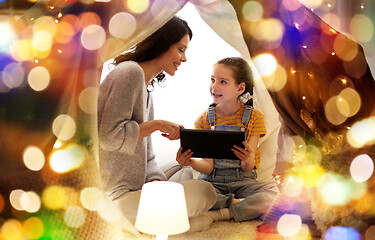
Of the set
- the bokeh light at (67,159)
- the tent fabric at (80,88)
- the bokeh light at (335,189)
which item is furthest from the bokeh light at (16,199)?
the bokeh light at (335,189)

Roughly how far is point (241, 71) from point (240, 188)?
2.05 ft

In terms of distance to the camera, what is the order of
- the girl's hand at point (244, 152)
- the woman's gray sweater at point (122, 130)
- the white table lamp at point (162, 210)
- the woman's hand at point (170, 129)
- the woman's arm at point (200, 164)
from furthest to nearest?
the woman's arm at point (200, 164), the girl's hand at point (244, 152), the woman's hand at point (170, 129), the woman's gray sweater at point (122, 130), the white table lamp at point (162, 210)

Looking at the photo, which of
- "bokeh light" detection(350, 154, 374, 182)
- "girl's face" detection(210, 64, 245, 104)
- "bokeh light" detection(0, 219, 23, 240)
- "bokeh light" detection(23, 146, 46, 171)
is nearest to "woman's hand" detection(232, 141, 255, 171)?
"girl's face" detection(210, 64, 245, 104)

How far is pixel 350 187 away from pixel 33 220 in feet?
3.77

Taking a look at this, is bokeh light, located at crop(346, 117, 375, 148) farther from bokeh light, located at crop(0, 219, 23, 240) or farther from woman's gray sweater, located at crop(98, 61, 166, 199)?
bokeh light, located at crop(0, 219, 23, 240)

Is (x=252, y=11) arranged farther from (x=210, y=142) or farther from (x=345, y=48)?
(x=210, y=142)

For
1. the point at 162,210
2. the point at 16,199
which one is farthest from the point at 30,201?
the point at 162,210

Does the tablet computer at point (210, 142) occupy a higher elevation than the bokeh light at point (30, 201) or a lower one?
lower

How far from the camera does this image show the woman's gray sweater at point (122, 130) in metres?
1.62

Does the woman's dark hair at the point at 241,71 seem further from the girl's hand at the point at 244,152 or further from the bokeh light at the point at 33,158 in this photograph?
the bokeh light at the point at 33,158

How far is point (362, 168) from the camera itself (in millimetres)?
1484

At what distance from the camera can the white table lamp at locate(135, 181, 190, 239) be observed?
127cm

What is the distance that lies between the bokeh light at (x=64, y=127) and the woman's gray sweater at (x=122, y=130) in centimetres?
13

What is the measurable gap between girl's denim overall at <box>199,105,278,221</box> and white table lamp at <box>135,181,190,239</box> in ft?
2.08
